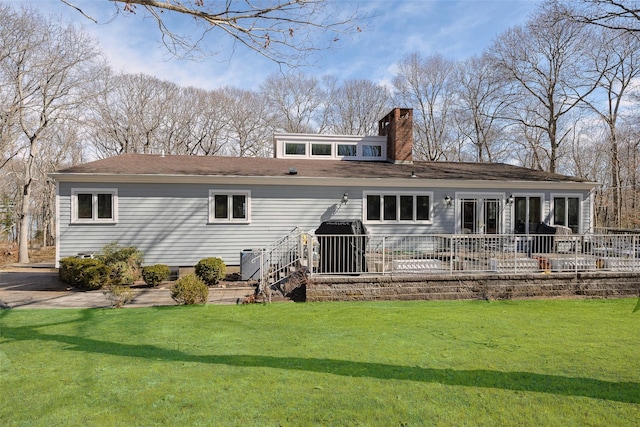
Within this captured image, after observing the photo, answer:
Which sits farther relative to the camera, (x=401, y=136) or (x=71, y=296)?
(x=401, y=136)

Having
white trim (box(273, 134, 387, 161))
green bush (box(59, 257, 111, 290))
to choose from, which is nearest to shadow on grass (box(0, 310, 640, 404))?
green bush (box(59, 257, 111, 290))

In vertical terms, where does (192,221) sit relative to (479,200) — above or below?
below

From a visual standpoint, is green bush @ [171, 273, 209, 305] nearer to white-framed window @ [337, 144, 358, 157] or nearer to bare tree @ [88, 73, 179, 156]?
white-framed window @ [337, 144, 358, 157]

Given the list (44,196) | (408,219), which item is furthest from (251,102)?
(408,219)

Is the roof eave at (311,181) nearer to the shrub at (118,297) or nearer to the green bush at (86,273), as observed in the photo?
the green bush at (86,273)

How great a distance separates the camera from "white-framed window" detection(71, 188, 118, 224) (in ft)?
37.7

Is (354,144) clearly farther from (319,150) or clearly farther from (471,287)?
(471,287)

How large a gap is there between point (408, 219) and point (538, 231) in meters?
5.04

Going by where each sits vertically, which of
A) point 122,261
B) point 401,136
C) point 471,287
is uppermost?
point 401,136

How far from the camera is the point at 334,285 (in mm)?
8391

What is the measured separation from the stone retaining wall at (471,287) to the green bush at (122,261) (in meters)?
5.86

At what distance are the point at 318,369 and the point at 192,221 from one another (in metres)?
9.04

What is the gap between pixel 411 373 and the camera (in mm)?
4254

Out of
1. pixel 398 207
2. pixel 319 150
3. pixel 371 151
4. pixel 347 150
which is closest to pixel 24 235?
pixel 319 150
